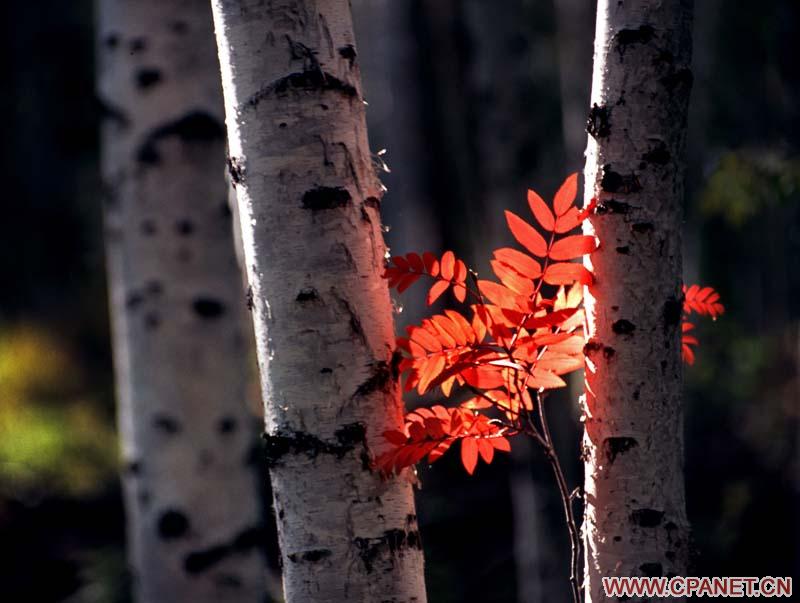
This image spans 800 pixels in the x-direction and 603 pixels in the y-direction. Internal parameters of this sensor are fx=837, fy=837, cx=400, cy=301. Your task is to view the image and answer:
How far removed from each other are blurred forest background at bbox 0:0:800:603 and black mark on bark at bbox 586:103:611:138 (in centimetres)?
212

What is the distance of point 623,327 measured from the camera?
1.34m

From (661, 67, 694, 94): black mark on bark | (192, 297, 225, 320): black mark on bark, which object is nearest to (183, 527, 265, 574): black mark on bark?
(192, 297, 225, 320): black mark on bark

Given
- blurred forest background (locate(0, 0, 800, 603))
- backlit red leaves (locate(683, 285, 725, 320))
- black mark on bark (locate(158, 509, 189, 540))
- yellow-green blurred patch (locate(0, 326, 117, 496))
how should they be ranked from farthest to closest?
yellow-green blurred patch (locate(0, 326, 117, 496)) < blurred forest background (locate(0, 0, 800, 603)) < black mark on bark (locate(158, 509, 189, 540)) < backlit red leaves (locate(683, 285, 725, 320))

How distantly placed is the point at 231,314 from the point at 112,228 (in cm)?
54

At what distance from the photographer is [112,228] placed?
9.75ft

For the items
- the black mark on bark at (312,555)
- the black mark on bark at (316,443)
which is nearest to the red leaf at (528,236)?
the black mark on bark at (316,443)

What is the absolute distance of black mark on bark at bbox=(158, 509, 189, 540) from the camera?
2834mm

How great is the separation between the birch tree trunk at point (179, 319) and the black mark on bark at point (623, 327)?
71.2 inches

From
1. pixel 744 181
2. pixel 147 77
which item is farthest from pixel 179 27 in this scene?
pixel 744 181

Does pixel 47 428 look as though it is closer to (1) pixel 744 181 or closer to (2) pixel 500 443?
(1) pixel 744 181

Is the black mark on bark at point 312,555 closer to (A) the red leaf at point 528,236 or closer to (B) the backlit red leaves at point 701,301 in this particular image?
(A) the red leaf at point 528,236

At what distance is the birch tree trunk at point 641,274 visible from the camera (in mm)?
1330

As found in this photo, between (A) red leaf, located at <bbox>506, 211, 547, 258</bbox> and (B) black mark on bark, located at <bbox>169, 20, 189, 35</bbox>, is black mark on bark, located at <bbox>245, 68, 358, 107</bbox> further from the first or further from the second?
(B) black mark on bark, located at <bbox>169, 20, 189, 35</bbox>

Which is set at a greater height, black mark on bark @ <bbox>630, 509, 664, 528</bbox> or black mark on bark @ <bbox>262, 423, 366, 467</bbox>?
black mark on bark @ <bbox>262, 423, 366, 467</bbox>
